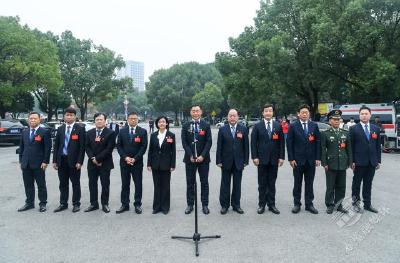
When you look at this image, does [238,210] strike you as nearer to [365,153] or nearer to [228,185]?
[228,185]

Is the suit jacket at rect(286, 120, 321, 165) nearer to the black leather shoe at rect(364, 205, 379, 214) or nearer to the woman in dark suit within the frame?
the black leather shoe at rect(364, 205, 379, 214)

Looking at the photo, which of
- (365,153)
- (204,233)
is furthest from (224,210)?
(365,153)

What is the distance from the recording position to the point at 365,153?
24.0ft

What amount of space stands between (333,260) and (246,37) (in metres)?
32.6

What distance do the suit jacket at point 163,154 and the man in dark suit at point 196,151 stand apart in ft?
0.79

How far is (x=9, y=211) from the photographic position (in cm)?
741

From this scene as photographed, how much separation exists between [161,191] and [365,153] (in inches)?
150

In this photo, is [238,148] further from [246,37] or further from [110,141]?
[246,37]

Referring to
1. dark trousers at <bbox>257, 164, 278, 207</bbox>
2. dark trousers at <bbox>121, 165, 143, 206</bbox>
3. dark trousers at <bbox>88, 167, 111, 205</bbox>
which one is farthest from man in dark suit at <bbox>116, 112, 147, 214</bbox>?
dark trousers at <bbox>257, 164, 278, 207</bbox>

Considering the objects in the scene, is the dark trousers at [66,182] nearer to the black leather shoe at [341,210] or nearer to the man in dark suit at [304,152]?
the man in dark suit at [304,152]

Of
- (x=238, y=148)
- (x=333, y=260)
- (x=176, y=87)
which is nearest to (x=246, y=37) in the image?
(x=238, y=148)

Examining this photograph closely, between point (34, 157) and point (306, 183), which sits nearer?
point (306, 183)

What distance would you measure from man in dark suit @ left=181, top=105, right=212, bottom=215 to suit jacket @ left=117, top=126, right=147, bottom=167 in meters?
0.81

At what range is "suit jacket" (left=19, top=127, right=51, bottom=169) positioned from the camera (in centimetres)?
749
